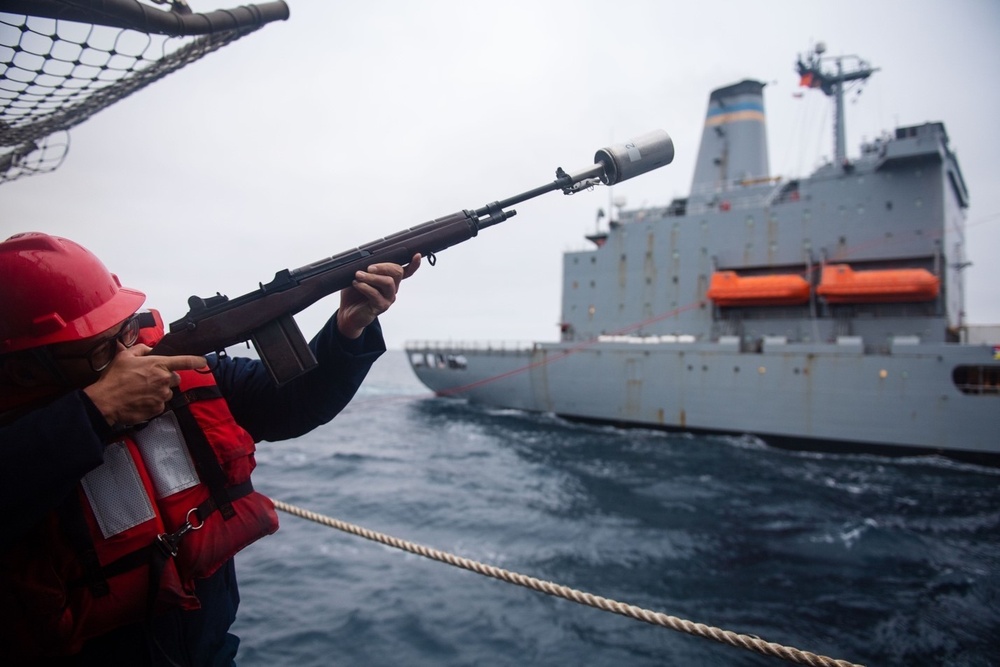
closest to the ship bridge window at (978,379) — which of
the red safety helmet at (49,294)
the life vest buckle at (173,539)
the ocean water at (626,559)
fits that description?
the ocean water at (626,559)

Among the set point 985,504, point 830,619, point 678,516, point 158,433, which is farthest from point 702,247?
point 158,433

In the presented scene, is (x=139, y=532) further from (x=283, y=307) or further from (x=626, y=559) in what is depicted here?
(x=626, y=559)

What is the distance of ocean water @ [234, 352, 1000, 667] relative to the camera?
475 centimetres

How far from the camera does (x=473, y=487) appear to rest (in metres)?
10.5

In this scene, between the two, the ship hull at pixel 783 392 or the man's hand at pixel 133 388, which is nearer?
the man's hand at pixel 133 388

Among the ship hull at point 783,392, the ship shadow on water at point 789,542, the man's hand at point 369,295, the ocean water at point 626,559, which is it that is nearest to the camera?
the man's hand at point 369,295

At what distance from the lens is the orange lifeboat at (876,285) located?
46.5ft

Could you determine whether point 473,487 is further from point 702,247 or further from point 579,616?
point 702,247

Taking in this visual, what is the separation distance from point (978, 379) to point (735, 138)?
11.6m

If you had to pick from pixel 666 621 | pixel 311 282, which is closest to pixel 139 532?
pixel 311 282

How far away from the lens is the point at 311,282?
193 cm

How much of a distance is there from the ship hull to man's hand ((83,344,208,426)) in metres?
16.3

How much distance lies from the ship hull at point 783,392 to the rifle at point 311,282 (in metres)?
15.1

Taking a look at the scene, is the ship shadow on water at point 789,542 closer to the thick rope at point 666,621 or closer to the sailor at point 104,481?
the thick rope at point 666,621
